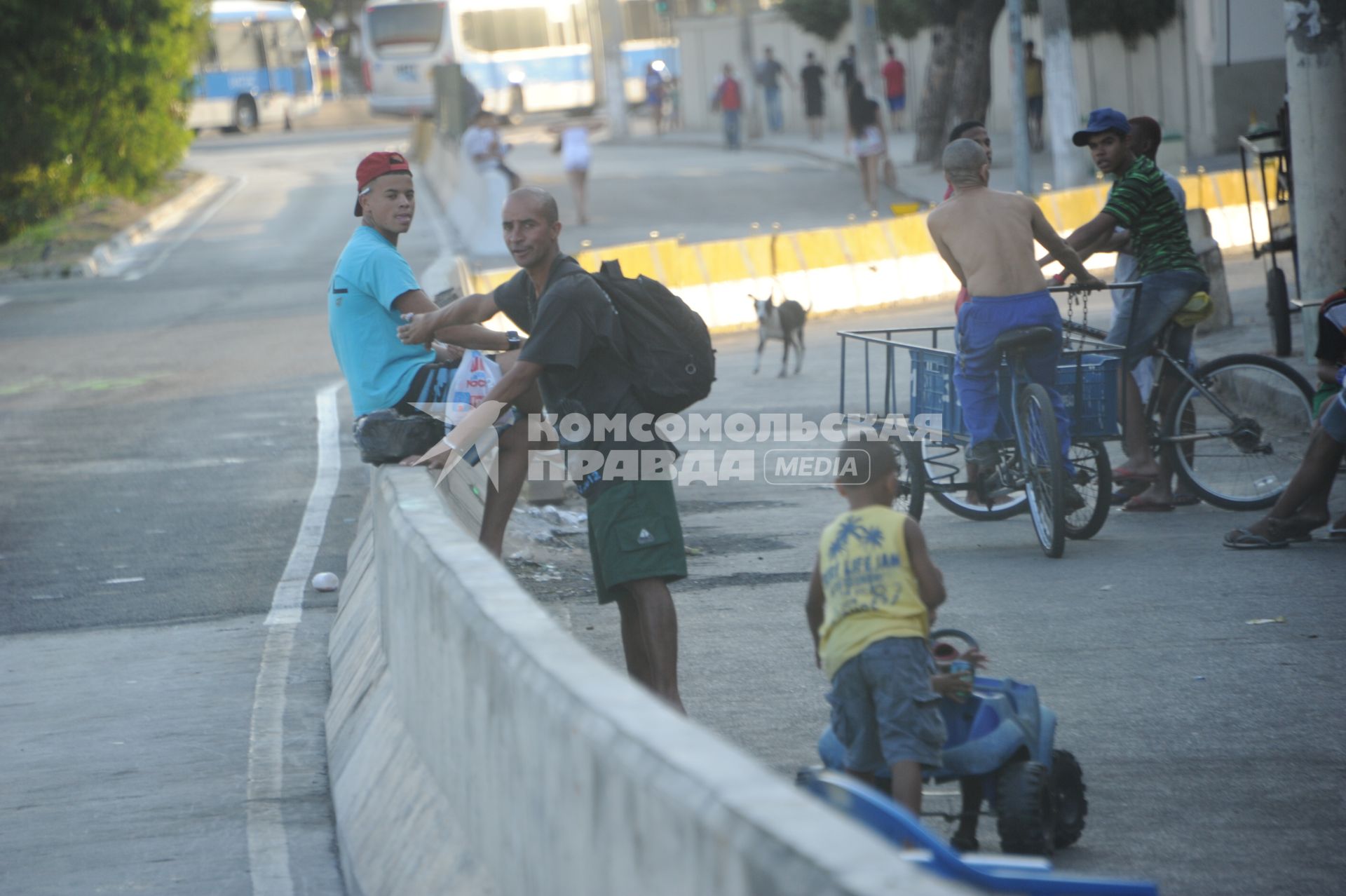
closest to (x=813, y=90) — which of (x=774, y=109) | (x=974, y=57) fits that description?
(x=774, y=109)

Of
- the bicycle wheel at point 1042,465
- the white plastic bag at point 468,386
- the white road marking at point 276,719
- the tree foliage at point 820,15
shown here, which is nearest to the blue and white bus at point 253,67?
the tree foliage at point 820,15

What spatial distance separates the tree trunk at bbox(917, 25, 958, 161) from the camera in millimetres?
34406

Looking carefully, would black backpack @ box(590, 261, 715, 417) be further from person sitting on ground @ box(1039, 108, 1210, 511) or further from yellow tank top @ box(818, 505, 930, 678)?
person sitting on ground @ box(1039, 108, 1210, 511)

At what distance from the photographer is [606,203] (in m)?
33.9

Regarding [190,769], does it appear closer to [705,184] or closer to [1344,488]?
[1344,488]

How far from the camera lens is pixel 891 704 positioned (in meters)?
4.55

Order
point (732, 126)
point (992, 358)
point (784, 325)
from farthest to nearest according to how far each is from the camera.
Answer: point (732, 126) → point (784, 325) → point (992, 358)

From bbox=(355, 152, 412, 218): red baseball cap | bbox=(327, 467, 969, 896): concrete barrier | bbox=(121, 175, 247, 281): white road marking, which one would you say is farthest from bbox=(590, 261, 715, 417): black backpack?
bbox=(121, 175, 247, 281): white road marking

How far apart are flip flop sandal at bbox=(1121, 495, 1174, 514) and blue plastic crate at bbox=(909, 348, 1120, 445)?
0.98 meters

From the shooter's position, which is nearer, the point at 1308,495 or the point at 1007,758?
the point at 1007,758

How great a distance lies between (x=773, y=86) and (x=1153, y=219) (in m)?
42.0

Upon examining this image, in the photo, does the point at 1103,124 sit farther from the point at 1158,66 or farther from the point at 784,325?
the point at 1158,66

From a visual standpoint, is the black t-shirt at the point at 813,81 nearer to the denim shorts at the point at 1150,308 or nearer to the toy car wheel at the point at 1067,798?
the denim shorts at the point at 1150,308

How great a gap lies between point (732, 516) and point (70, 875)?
18.3 ft
